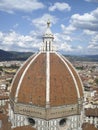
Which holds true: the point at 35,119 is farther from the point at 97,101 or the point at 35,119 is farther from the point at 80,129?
the point at 97,101

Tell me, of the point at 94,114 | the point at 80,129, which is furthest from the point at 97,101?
the point at 80,129

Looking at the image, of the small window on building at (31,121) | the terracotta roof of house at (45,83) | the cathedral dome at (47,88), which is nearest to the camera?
the cathedral dome at (47,88)

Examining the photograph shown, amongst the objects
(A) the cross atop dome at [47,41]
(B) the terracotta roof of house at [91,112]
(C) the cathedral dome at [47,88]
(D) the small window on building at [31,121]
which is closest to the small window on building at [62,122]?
(C) the cathedral dome at [47,88]

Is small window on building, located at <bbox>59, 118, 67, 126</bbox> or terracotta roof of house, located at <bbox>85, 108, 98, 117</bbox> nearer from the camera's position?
small window on building, located at <bbox>59, 118, 67, 126</bbox>

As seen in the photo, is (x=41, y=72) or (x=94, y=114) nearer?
(x=41, y=72)

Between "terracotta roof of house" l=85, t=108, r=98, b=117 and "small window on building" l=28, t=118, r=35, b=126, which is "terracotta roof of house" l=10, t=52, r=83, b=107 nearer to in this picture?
"small window on building" l=28, t=118, r=35, b=126

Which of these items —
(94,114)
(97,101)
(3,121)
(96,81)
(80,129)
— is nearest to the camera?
Result: (80,129)

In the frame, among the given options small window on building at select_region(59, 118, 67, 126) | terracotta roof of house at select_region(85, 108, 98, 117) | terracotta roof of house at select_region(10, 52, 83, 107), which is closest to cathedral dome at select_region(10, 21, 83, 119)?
terracotta roof of house at select_region(10, 52, 83, 107)

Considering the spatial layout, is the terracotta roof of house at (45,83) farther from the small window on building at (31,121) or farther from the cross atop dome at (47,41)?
the small window on building at (31,121)

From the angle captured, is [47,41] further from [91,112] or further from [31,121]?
[91,112]
